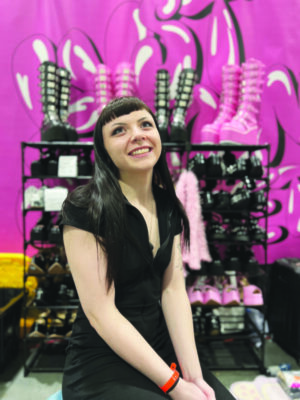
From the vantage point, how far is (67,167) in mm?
2148

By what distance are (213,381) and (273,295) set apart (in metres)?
1.76

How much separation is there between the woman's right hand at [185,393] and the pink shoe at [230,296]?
1305 millimetres

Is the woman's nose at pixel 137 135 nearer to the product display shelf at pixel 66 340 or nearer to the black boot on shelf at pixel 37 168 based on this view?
the product display shelf at pixel 66 340

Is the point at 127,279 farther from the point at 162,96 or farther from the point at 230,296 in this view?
the point at 162,96

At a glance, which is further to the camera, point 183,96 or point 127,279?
point 183,96

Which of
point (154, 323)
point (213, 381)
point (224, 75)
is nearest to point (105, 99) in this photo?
point (224, 75)

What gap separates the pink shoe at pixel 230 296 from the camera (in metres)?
2.21

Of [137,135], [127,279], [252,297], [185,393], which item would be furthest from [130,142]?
[252,297]

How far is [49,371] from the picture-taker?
7.05 ft

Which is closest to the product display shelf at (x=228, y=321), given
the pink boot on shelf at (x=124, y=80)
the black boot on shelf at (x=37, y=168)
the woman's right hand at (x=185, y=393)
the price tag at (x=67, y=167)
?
the pink boot on shelf at (x=124, y=80)

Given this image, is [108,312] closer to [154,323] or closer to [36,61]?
[154,323]

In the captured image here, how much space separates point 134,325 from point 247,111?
1.89m

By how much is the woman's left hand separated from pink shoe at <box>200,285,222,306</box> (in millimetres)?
1146

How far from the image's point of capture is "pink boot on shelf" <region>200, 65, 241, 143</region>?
2.33m
